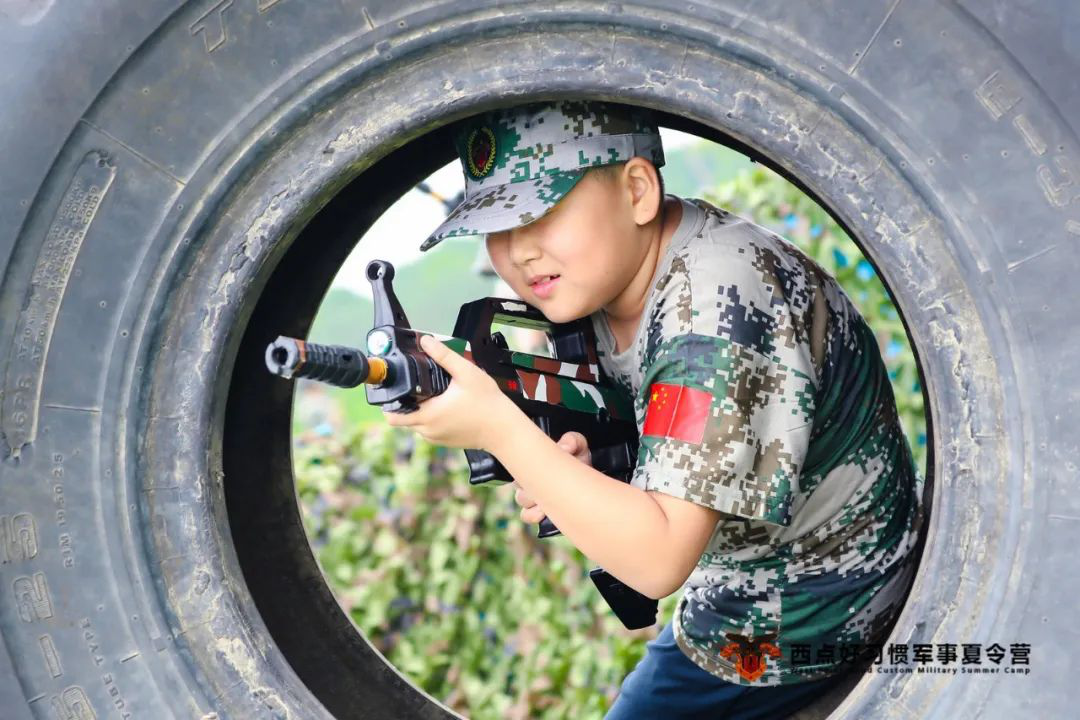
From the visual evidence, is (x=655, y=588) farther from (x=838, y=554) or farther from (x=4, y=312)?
(x=4, y=312)

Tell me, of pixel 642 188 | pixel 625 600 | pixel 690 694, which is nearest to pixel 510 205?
pixel 642 188

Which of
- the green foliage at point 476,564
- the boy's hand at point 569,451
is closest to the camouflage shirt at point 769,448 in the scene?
the boy's hand at point 569,451

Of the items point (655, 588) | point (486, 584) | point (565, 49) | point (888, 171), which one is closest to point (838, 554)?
point (655, 588)

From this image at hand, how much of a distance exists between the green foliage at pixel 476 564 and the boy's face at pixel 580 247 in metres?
1.76

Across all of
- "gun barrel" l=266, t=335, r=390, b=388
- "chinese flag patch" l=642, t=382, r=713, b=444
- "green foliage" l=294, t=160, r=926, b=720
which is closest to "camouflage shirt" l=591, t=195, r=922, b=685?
"chinese flag patch" l=642, t=382, r=713, b=444

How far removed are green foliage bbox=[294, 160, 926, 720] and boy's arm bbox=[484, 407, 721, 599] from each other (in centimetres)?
181

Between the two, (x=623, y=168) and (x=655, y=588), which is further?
(x=623, y=168)

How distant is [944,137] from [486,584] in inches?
93.8

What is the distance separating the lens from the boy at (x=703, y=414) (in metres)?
1.40

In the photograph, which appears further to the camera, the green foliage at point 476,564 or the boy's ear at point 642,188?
the green foliage at point 476,564

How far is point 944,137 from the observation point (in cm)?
119

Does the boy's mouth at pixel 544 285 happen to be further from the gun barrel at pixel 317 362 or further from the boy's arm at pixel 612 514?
the gun barrel at pixel 317 362

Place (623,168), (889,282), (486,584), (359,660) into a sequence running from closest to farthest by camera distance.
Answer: (889,282)
(623,168)
(359,660)
(486,584)

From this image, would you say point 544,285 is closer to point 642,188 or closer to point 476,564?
point 642,188
